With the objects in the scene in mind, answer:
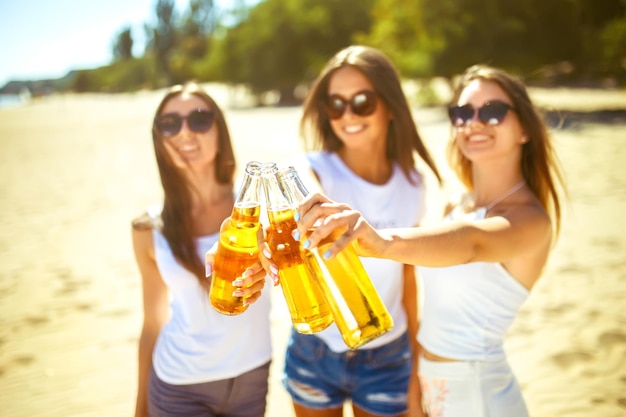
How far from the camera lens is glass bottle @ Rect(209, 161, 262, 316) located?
1253 mm

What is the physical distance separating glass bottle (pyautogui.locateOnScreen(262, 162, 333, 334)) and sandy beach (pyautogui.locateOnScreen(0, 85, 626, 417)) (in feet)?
6.31

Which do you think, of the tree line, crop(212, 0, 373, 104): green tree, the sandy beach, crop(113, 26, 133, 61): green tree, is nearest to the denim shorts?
the sandy beach

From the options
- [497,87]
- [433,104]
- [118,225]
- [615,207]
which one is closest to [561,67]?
[433,104]

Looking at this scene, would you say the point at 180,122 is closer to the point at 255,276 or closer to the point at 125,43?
the point at 255,276

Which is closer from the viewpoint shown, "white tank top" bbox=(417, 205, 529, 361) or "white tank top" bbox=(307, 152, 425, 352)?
"white tank top" bbox=(417, 205, 529, 361)

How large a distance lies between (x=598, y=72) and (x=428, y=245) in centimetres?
2440

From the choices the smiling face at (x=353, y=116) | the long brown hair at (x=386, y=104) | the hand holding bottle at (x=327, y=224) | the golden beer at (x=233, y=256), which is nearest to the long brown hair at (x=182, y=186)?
the long brown hair at (x=386, y=104)

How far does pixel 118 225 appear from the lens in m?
8.52

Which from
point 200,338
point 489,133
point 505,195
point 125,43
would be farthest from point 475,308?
point 125,43

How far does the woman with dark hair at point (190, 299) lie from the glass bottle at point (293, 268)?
3.17 feet

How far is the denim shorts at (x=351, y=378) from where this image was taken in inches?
84.4

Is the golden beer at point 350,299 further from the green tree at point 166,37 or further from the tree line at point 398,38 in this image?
the green tree at point 166,37

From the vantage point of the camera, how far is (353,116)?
2.29 m

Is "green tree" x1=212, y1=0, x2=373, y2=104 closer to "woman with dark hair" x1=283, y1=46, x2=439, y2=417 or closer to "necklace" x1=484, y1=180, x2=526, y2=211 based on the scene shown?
"woman with dark hair" x1=283, y1=46, x2=439, y2=417
